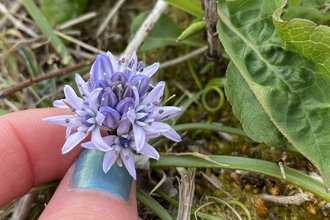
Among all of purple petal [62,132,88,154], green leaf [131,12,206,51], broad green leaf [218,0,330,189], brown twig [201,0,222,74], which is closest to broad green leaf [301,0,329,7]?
broad green leaf [218,0,330,189]

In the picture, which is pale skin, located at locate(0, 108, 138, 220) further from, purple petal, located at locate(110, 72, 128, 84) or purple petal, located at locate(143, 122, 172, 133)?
purple petal, located at locate(110, 72, 128, 84)

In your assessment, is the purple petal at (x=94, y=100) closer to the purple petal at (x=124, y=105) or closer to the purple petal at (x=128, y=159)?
the purple petal at (x=124, y=105)

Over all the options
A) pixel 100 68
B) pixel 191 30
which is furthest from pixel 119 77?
pixel 191 30

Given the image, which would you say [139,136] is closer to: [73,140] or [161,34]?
[73,140]

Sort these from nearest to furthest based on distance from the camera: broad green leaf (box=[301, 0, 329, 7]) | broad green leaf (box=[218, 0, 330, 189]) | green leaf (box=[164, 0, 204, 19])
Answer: broad green leaf (box=[218, 0, 330, 189]), broad green leaf (box=[301, 0, 329, 7]), green leaf (box=[164, 0, 204, 19])

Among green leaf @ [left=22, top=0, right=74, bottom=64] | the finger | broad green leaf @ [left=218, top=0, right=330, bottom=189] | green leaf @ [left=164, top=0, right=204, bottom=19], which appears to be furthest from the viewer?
green leaf @ [left=22, top=0, right=74, bottom=64]

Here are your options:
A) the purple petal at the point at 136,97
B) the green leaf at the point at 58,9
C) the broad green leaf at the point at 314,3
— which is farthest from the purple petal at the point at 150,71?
the green leaf at the point at 58,9
